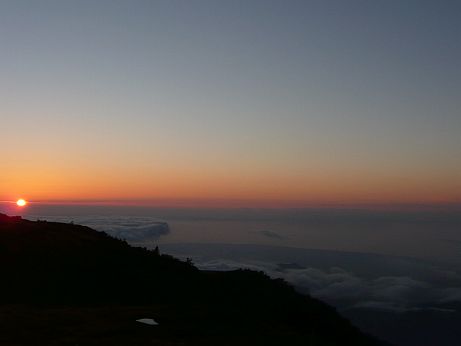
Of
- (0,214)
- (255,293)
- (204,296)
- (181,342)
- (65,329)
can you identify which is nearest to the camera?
(181,342)

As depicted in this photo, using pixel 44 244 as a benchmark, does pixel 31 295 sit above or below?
below

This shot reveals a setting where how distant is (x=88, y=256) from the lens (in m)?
42.3

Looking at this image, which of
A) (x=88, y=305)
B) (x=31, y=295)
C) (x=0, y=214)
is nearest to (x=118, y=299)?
(x=88, y=305)

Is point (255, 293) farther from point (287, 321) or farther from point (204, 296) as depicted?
point (287, 321)

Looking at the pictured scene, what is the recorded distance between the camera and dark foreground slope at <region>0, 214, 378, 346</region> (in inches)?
957

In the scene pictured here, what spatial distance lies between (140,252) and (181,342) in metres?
25.0

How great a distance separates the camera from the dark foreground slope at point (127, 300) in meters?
24.3

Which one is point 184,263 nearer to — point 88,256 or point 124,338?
point 88,256

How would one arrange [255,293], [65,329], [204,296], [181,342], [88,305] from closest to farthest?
[181,342], [65,329], [88,305], [204,296], [255,293]

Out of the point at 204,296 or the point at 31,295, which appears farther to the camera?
the point at 204,296

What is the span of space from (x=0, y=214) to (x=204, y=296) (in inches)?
1000

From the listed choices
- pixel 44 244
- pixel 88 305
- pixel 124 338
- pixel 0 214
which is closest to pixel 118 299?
pixel 88 305

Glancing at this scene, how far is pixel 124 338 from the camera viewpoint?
2284cm

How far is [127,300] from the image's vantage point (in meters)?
35.8
